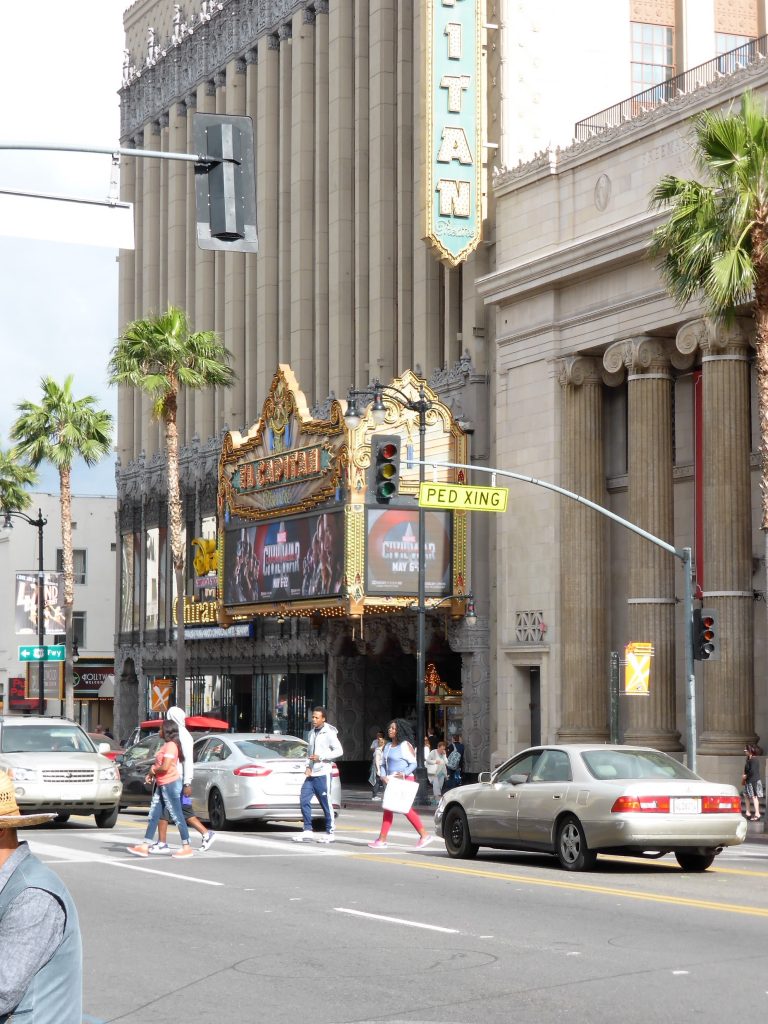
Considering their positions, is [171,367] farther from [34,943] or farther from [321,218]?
[34,943]

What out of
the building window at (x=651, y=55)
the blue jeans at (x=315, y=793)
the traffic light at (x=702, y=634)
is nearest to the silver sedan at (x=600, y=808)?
the blue jeans at (x=315, y=793)

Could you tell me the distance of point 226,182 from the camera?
14641 millimetres

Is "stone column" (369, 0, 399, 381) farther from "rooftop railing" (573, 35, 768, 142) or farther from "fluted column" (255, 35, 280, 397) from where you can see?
"fluted column" (255, 35, 280, 397)

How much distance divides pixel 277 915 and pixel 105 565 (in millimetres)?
71066

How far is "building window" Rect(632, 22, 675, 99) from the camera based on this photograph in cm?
4375

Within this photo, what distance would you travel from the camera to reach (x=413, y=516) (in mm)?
40281

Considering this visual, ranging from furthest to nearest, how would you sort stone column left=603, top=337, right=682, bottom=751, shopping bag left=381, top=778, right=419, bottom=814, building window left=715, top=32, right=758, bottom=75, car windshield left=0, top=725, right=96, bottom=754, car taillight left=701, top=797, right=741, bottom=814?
stone column left=603, top=337, right=682, bottom=751 → building window left=715, top=32, right=758, bottom=75 → car windshield left=0, top=725, right=96, bottom=754 → shopping bag left=381, top=778, right=419, bottom=814 → car taillight left=701, top=797, right=741, bottom=814

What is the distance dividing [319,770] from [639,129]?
19808 mm

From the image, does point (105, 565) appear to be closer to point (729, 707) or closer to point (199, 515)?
point (199, 515)

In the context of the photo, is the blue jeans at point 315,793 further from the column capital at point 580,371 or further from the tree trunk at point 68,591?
the tree trunk at point 68,591

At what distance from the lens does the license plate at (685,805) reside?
18.1m

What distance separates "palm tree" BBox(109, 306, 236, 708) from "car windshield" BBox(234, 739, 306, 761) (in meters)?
20.0

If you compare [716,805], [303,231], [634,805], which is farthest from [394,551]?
[634,805]

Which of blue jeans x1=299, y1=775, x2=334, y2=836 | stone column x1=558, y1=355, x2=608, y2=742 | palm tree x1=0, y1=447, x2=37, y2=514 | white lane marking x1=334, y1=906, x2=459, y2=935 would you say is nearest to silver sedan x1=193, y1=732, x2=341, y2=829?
blue jeans x1=299, y1=775, x2=334, y2=836
